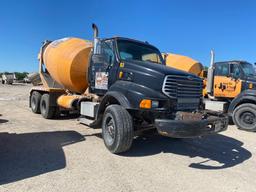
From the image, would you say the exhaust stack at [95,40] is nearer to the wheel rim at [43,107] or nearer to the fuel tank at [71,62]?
the fuel tank at [71,62]

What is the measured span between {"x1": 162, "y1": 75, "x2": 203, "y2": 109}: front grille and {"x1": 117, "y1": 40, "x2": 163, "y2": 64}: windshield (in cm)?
156

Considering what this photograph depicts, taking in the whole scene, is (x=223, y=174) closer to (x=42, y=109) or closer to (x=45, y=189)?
(x=45, y=189)

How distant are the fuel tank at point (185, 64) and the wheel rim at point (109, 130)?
652cm

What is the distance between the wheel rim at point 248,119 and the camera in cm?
866

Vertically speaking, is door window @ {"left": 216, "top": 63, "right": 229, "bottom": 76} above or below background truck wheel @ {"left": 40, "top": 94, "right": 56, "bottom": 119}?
above

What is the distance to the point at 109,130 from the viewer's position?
555cm

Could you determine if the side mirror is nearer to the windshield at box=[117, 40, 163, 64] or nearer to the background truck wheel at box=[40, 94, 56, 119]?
the windshield at box=[117, 40, 163, 64]

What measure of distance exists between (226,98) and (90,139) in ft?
21.4

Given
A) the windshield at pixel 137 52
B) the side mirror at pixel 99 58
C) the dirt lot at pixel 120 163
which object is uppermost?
the windshield at pixel 137 52

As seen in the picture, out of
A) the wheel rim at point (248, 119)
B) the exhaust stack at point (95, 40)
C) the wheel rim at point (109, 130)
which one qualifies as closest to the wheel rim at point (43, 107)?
the exhaust stack at point (95, 40)

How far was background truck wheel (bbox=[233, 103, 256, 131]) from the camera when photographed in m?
8.62

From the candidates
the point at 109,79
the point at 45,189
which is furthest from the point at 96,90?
the point at 45,189

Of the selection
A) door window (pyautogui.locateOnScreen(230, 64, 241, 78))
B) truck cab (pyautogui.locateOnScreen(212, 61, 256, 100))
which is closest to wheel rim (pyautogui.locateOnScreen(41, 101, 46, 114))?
truck cab (pyautogui.locateOnScreen(212, 61, 256, 100))

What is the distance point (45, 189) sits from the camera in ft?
11.5
